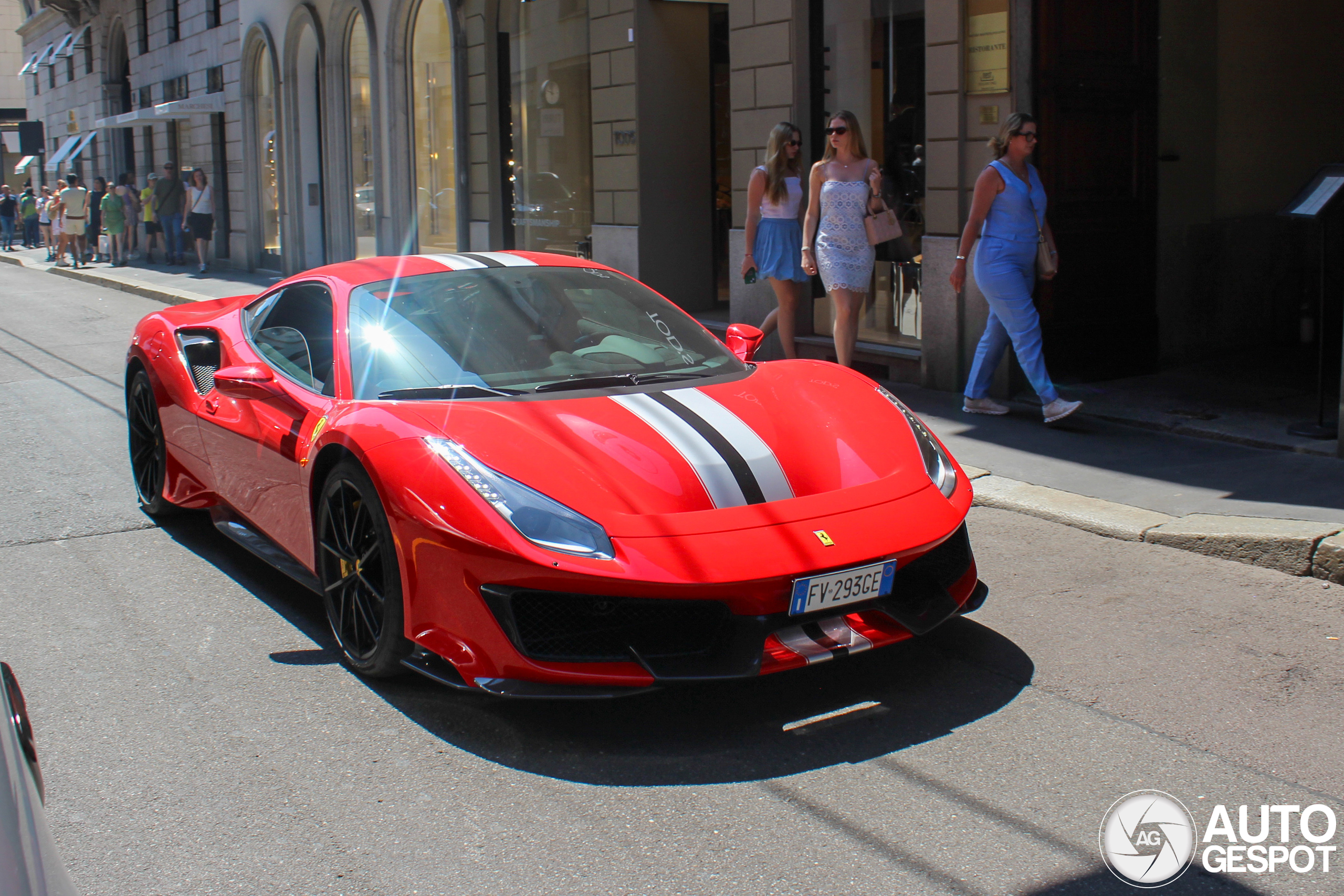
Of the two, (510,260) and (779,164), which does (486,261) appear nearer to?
(510,260)

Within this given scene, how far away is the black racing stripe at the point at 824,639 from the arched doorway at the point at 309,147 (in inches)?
760

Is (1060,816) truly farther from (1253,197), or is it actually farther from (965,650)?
(1253,197)

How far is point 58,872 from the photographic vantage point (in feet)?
5.41

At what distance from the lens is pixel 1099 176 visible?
28.6ft

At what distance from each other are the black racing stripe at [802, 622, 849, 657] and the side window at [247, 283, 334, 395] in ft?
6.07

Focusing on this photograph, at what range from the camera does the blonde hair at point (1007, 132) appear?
7.52m

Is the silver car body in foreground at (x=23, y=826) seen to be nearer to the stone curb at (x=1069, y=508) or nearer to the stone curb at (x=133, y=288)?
the stone curb at (x=1069, y=508)

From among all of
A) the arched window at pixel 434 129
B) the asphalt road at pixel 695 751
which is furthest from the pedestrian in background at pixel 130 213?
the asphalt road at pixel 695 751

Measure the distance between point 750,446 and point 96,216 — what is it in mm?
28891

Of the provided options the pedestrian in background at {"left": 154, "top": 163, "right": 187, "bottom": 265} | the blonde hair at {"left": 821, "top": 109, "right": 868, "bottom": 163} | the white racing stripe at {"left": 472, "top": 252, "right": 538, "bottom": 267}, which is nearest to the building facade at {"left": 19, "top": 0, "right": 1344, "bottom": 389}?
the blonde hair at {"left": 821, "top": 109, "right": 868, "bottom": 163}

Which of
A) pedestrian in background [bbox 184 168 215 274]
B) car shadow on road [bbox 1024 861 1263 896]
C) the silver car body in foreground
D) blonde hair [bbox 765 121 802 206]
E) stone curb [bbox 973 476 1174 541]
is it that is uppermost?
pedestrian in background [bbox 184 168 215 274]

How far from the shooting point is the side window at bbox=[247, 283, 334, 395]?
457 cm

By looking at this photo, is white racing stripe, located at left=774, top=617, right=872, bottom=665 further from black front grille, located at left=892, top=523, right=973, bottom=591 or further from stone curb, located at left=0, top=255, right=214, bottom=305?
stone curb, located at left=0, top=255, right=214, bottom=305

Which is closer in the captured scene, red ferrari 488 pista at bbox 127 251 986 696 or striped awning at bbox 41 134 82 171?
red ferrari 488 pista at bbox 127 251 986 696
